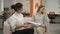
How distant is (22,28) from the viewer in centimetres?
336

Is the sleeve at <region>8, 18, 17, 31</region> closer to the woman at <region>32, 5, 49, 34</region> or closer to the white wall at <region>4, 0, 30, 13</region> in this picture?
the woman at <region>32, 5, 49, 34</region>

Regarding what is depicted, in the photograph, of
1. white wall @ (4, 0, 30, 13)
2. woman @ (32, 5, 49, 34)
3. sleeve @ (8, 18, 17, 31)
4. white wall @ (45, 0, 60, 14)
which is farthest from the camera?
white wall @ (45, 0, 60, 14)

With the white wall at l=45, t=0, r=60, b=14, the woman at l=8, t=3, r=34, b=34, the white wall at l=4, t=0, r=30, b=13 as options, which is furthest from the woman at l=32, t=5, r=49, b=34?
the white wall at l=45, t=0, r=60, b=14

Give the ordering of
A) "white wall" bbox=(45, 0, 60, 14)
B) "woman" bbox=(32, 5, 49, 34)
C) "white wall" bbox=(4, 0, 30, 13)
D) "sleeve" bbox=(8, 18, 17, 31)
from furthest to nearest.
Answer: "white wall" bbox=(45, 0, 60, 14) < "white wall" bbox=(4, 0, 30, 13) < "woman" bbox=(32, 5, 49, 34) < "sleeve" bbox=(8, 18, 17, 31)

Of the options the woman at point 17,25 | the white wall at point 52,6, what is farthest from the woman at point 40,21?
the white wall at point 52,6

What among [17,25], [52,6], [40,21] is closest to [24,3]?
[52,6]

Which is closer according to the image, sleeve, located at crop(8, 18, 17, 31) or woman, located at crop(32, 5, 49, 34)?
sleeve, located at crop(8, 18, 17, 31)

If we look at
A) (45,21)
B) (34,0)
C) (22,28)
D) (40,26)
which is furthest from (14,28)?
(34,0)

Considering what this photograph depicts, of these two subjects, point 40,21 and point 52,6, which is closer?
point 40,21

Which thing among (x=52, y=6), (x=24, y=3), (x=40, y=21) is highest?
(x=24, y=3)

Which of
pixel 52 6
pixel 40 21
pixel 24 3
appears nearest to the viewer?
pixel 40 21

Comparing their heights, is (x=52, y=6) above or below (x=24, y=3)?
below

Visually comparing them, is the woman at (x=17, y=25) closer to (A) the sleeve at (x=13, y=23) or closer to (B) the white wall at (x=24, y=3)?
(A) the sleeve at (x=13, y=23)

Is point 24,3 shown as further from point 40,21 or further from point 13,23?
point 13,23
